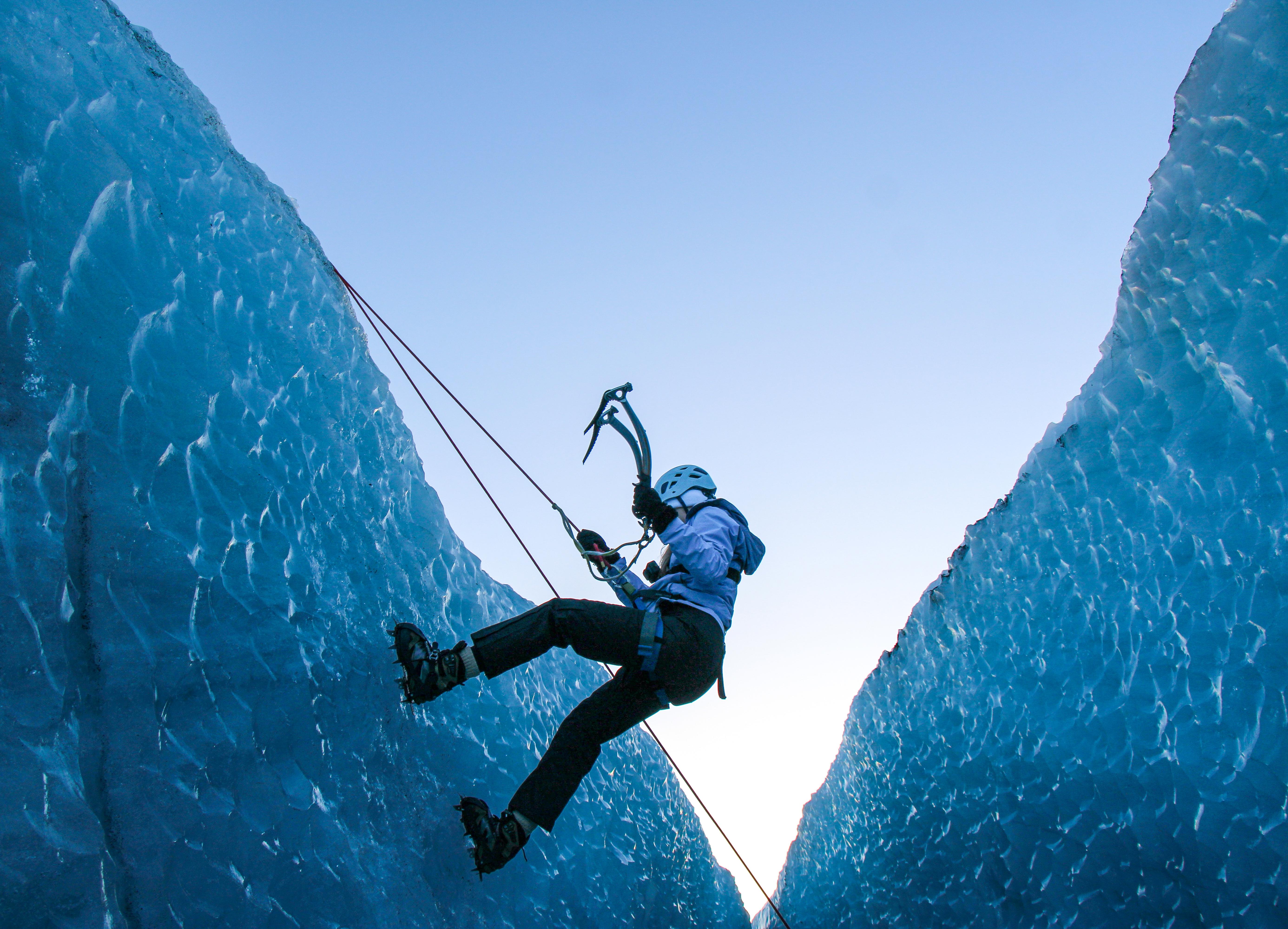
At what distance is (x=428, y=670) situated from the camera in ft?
6.89

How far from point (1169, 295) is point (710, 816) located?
9.48 ft

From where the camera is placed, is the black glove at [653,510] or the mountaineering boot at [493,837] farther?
the black glove at [653,510]

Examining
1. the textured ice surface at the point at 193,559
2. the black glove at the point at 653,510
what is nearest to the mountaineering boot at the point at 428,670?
the textured ice surface at the point at 193,559

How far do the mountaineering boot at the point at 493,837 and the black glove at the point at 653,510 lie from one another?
36.8 inches

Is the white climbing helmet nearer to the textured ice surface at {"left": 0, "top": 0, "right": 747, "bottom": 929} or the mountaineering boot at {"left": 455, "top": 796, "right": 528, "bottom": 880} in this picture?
the textured ice surface at {"left": 0, "top": 0, "right": 747, "bottom": 929}

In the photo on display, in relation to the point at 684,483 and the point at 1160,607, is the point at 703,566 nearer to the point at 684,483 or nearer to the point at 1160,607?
the point at 684,483

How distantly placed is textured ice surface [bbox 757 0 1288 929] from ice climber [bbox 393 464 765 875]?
122 cm

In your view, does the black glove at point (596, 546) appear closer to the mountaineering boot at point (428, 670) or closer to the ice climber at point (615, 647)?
the ice climber at point (615, 647)

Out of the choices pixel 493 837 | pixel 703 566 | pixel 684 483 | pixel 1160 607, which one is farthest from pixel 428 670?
pixel 1160 607

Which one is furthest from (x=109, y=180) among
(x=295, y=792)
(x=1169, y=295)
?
(x=1169, y=295)

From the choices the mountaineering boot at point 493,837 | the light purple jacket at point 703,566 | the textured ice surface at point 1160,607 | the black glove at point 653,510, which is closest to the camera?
the mountaineering boot at point 493,837

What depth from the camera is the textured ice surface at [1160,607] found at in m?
2.25

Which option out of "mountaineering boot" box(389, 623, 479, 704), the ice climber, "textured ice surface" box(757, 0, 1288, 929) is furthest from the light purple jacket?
"textured ice surface" box(757, 0, 1288, 929)

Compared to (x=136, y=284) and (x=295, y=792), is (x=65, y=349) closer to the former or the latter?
(x=136, y=284)
